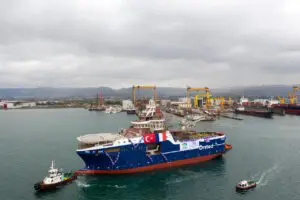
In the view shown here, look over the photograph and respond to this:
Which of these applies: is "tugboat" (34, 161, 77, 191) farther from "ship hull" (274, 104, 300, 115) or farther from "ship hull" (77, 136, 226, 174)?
"ship hull" (274, 104, 300, 115)

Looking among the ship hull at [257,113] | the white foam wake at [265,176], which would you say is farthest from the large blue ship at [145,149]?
the ship hull at [257,113]

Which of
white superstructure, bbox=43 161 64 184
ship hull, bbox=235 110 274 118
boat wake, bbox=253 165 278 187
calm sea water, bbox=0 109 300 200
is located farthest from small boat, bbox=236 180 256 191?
ship hull, bbox=235 110 274 118

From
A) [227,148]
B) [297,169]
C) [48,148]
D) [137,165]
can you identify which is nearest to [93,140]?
[137,165]

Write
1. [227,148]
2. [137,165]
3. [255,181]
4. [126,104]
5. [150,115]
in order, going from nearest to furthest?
[255,181]
[137,165]
[150,115]
[227,148]
[126,104]

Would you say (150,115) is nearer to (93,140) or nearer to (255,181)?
(93,140)

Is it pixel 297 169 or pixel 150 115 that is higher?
pixel 150 115

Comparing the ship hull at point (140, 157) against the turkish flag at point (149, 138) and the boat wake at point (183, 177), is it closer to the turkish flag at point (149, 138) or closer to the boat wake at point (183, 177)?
the turkish flag at point (149, 138)
